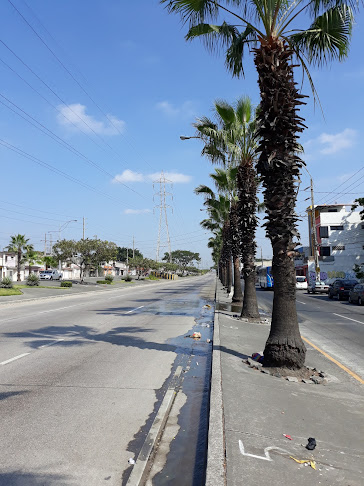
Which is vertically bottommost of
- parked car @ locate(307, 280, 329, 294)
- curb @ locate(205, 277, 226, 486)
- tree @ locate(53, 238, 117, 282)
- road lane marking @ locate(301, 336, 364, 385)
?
road lane marking @ locate(301, 336, 364, 385)

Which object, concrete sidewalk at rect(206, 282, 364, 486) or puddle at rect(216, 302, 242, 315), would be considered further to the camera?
puddle at rect(216, 302, 242, 315)

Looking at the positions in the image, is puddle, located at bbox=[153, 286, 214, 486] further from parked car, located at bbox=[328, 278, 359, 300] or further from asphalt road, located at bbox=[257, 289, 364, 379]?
parked car, located at bbox=[328, 278, 359, 300]

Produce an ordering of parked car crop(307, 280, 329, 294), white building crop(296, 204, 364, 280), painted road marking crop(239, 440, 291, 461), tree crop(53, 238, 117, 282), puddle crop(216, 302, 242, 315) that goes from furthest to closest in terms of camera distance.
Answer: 1. white building crop(296, 204, 364, 280)
2. tree crop(53, 238, 117, 282)
3. parked car crop(307, 280, 329, 294)
4. puddle crop(216, 302, 242, 315)
5. painted road marking crop(239, 440, 291, 461)

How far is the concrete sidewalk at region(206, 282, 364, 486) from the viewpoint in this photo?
12.3 feet

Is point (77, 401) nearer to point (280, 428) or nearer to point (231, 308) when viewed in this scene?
point (280, 428)

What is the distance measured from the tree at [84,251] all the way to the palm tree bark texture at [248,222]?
4110cm

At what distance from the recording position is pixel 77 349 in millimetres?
9977

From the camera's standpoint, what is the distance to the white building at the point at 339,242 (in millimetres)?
64000

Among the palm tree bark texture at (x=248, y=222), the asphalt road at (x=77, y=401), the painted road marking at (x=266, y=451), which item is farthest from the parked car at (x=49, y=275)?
the painted road marking at (x=266, y=451)

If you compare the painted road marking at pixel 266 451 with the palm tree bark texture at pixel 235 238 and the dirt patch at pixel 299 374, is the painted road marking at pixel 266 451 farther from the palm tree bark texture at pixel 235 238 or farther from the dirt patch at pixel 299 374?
the palm tree bark texture at pixel 235 238

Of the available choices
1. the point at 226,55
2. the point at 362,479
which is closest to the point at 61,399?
the point at 362,479

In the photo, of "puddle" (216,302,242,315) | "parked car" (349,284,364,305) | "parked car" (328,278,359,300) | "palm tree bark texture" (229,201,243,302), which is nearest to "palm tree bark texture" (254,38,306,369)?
"puddle" (216,302,242,315)

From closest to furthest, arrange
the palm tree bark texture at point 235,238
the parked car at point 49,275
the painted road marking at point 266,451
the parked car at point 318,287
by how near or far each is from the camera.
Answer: the painted road marking at point 266,451
the palm tree bark texture at point 235,238
the parked car at point 318,287
the parked car at point 49,275

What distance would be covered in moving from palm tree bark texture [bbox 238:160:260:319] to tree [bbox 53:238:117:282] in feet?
135
